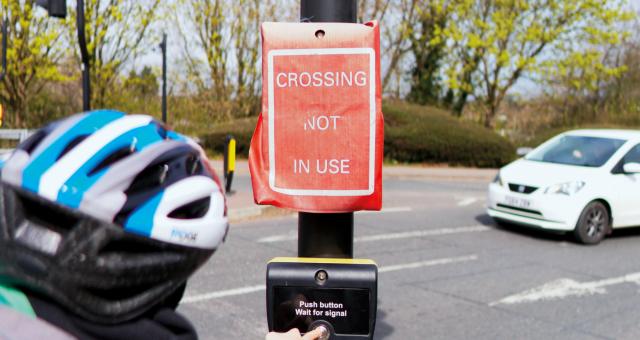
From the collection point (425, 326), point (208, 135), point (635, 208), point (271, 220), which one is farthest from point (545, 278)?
point (208, 135)

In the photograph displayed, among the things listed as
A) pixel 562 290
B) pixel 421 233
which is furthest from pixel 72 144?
pixel 421 233

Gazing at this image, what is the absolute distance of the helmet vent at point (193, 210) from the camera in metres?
1.58

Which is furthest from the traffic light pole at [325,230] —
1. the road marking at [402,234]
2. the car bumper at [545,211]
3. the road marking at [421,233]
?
the car bumper at [545,211]

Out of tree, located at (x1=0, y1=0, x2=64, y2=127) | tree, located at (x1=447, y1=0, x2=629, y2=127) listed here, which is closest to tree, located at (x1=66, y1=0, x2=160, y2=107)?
tree, located at (x1=0, y1=0, x2=64, y2=127)

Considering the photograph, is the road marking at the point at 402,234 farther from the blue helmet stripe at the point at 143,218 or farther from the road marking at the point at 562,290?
the blue helmet stripe at the point at 143,218

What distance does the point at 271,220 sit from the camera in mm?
10438

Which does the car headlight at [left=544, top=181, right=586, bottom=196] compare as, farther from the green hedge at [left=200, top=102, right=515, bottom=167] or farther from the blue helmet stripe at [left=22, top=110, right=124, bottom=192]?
the green hedge at [left=200, top=102, right=515, bottom=167]

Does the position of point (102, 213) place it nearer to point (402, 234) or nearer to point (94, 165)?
point (94, 165)

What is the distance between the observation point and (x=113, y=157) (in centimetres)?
149

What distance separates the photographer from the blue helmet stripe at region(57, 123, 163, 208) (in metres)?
1.42

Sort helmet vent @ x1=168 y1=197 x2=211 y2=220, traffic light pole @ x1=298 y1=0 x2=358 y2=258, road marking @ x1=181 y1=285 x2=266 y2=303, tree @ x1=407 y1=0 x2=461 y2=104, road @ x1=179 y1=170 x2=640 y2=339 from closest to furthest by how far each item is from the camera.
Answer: helmet vent @ x1=168 y1=197 x2=211 y2=220 < traffic light pole @ x1=298 y1=0 x2=358 y2=258 < road @ x1=179 y1=170 x2=640 y2=339 < road marking @ x1=181 y1=285 x2=266 y2=303 < tree @ x1=407 y1=0 x2=461 y2=104

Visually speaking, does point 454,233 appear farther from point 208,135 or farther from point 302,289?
point 208,135

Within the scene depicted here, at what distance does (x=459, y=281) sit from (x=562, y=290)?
3.13 feet

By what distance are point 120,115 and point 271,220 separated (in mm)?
8865
